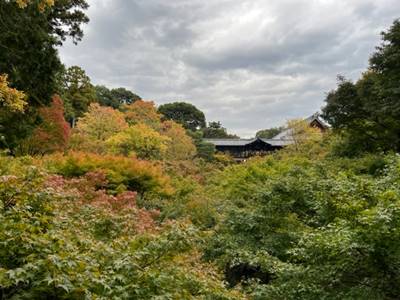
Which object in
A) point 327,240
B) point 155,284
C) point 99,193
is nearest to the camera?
point 155,284


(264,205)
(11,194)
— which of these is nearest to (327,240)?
(11,194)

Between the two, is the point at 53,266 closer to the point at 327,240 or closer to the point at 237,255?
the point at 327,240

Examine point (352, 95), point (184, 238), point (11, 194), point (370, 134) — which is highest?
point (352, 95)

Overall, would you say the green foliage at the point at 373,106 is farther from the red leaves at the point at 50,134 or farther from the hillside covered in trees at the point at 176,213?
the red leaves at the point at 50,134

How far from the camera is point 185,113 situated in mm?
52719

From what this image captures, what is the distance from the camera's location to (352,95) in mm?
15148

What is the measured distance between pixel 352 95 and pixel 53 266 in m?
14.7

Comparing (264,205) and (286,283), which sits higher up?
(264,205)

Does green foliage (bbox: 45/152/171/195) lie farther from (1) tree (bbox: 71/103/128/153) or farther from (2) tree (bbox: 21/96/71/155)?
(1) tree (bbox: 71/103/128/153)

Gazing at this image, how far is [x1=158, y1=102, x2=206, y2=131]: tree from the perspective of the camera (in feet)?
168

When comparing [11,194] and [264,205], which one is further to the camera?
[264,205]

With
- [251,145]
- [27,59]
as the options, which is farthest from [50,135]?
[251,145]

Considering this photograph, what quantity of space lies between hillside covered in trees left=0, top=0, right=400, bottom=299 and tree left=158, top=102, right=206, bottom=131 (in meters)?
31.1

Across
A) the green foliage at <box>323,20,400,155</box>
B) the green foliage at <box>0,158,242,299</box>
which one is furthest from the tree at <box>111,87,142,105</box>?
the green foliage at <box>0,158,242,299</box>
